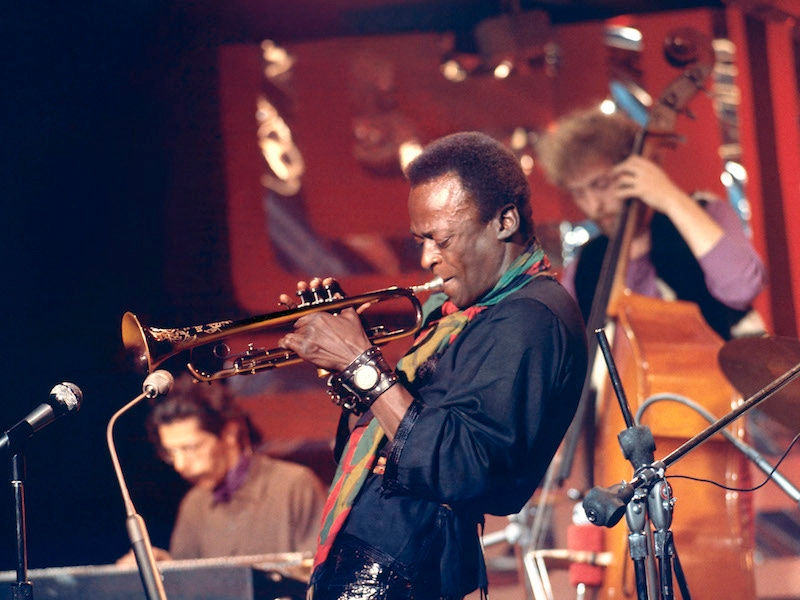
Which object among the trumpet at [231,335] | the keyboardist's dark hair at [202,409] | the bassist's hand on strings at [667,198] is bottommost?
the trumpet at [231,335]

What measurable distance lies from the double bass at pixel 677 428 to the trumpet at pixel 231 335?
1348 mm

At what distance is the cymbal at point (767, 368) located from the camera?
2.88m

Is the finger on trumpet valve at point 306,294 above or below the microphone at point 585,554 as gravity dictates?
above

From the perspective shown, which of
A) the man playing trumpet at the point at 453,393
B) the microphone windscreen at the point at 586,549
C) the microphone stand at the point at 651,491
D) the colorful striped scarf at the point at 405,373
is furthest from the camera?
the microphone windscreen at the point at 586,549

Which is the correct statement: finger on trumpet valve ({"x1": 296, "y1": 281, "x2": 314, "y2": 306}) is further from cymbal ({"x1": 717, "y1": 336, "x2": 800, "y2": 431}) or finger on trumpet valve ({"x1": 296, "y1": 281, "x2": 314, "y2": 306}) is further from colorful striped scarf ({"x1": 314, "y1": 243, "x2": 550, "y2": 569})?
cymbal ({"x1": 717, "y1": 336, "x2": 800, "y2": 431})

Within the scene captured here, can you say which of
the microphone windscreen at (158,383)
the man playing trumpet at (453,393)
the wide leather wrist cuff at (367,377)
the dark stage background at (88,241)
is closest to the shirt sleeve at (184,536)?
the dark stage background at (88,241)

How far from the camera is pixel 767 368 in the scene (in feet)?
9.81


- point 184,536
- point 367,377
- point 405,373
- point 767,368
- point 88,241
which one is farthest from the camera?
point 184,536

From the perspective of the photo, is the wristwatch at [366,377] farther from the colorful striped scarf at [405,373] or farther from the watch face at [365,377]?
the colorful striped scarf at [405,373]

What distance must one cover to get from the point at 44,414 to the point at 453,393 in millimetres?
1102

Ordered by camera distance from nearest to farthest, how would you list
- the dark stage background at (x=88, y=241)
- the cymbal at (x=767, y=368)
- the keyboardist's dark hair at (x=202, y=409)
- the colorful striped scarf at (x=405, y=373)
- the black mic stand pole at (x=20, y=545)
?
the colorful striped scarf at (x=405, y=373), the black mic stand pole at (x=20, y=545), the cymbal at (x=767, y=368), the dark stage background at (x=88, y=241), the keyboardist's dark hair at (x=202, y=409)

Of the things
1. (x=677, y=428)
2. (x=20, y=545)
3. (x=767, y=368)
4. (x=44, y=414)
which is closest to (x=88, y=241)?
(x=44, y=414)

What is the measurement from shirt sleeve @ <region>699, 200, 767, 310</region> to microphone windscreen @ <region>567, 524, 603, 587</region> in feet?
4.40

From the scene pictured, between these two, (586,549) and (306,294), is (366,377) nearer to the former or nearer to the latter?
(306,294)
